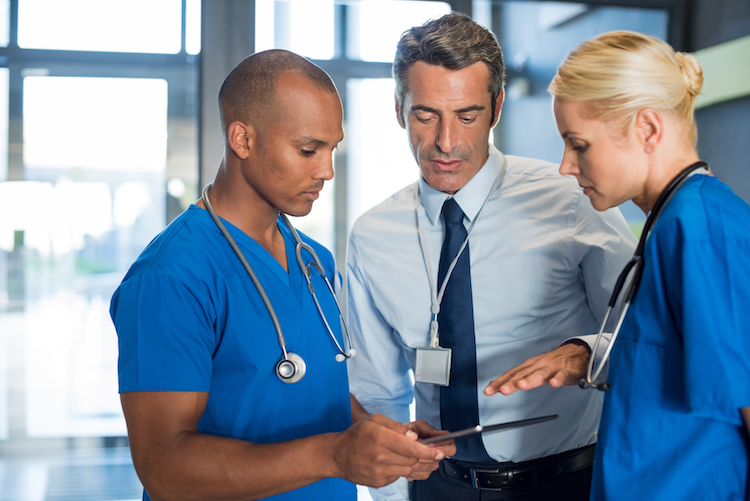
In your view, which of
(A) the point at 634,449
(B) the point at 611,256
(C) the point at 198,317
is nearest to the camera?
(A) the point at 634,449

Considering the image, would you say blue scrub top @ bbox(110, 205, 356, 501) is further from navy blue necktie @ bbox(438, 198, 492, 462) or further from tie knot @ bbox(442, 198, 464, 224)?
tie knot @ bbox(442, 198, 464, 224)

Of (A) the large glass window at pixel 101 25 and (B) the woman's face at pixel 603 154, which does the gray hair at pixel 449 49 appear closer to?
(B) the woman's face at pixel 603 154

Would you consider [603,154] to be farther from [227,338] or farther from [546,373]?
[227,338]

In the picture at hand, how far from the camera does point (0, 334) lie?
2750 millimetres

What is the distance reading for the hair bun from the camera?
950mm

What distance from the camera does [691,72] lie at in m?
0.95

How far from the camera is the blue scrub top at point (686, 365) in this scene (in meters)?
0.77

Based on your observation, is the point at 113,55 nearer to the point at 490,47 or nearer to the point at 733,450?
the point at 490,47

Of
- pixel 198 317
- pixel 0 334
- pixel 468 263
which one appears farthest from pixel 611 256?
pixel 0 334

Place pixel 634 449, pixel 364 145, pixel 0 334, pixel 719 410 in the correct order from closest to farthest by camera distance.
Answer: pixel 719 410 → pixel 634 449 → pixel 0 334 → pixel 364 145

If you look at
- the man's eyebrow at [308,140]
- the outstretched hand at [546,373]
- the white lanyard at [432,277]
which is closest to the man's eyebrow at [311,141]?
the man's eyebrow at [308,140]

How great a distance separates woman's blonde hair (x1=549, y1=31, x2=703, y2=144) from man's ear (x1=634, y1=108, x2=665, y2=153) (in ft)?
0.03

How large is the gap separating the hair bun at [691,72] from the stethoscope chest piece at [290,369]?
844 millimetres

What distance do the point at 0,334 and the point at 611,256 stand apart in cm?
277
